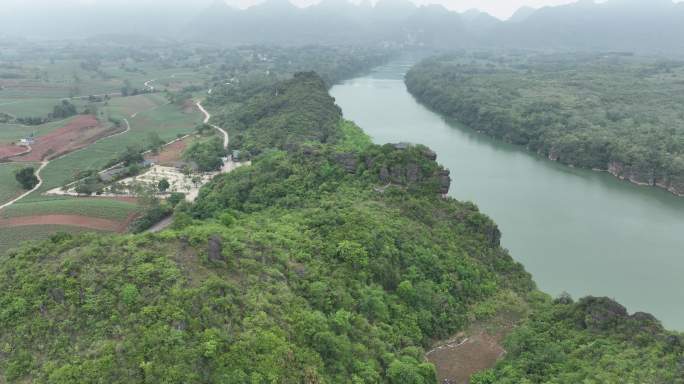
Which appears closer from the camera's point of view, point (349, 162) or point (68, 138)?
point (349, 162)

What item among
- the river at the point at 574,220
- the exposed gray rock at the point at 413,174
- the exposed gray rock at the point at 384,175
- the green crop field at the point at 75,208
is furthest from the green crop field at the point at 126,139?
the exposed gray rock at the point at 413,174

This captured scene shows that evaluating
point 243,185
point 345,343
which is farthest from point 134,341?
point 243,185

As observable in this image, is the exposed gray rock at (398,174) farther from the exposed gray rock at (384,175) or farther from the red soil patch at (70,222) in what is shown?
the red soil patch at (70,222)

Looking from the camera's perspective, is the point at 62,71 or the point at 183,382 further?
the point at 62,71

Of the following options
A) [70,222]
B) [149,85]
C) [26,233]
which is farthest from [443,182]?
[149,85]

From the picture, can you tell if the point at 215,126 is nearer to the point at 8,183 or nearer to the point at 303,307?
the point at 8,183

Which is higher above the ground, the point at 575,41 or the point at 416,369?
the point at 575,41

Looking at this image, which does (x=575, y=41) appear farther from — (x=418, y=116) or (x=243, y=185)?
(x=243, y=185)

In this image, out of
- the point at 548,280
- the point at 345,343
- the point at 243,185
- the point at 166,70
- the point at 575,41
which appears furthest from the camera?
the point at 575,41
